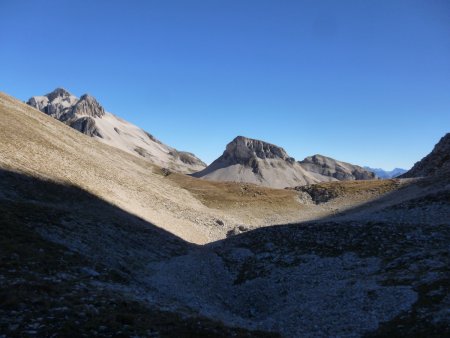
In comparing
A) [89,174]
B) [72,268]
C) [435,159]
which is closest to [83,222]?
[72,268]

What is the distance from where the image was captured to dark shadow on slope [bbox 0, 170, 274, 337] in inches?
659

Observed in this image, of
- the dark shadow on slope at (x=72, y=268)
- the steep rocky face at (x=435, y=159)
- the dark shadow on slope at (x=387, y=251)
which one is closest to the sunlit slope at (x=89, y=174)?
the dark shadow on slope at (x=72, y=268)

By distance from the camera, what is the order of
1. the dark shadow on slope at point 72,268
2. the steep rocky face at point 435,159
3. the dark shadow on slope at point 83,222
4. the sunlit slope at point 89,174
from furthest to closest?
the steep rocky face at point 435,159 < the sunlit slope at point 89,174 < the dark shadow on slope at point 83,222 < the dark shadow on slope at point 72,268

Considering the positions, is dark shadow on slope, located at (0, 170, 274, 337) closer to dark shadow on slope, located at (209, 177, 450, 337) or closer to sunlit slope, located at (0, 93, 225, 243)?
sunlit slope, located at (0, 93, 225, 243)

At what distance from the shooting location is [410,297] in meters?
21.9

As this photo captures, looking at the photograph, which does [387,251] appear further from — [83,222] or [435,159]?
[435,159]

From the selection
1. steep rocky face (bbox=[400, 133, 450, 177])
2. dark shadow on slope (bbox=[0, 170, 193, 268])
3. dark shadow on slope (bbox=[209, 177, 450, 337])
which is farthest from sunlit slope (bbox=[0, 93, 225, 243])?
steep rocky face (bbox=[400, 133, 450, 177])

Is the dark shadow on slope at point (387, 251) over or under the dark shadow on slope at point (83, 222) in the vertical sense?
over

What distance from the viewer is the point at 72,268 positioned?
25500 mm

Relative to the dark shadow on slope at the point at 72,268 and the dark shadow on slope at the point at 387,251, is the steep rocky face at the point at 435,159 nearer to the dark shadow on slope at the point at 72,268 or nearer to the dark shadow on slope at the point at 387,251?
the dark shadow on slope at the point at 387,251

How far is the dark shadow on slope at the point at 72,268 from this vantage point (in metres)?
16.7

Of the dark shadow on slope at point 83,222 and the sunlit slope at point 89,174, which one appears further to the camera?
the sunlit slope at point 89,174

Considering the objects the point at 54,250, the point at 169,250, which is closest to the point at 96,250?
the point at 54,250

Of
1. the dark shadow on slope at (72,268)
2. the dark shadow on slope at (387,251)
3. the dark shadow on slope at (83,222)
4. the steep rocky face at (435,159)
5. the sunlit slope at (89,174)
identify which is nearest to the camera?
the dark shadow on slope at (72,268)
